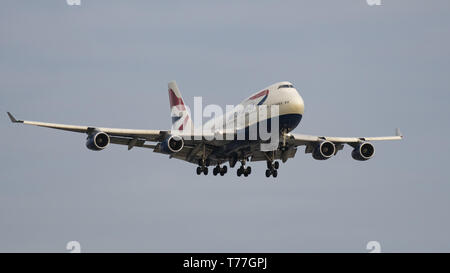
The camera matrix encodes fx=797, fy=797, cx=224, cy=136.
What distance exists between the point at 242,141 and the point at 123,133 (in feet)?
37.4

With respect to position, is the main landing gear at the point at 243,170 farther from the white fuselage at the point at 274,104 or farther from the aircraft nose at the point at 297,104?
the aircraft nose at the point at 297,104

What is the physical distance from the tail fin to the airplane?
27.3 ft

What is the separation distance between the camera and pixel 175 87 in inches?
3868

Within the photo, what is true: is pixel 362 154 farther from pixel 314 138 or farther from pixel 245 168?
pixel 245 168

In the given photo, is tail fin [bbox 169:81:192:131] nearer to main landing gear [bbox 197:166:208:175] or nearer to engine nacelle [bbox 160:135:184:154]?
main landing gear [bbox 197:166:208:175]

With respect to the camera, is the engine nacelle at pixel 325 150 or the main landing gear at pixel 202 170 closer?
the engine nacelle at pixel 325 150

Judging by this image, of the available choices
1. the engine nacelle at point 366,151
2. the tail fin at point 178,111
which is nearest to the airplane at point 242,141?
the engine nacelle at point 366,151

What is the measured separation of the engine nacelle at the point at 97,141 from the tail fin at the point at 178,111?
21468mm

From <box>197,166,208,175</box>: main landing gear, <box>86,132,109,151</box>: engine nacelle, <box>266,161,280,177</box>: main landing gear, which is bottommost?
<box>86,132,109,151</box>: engine nacelle

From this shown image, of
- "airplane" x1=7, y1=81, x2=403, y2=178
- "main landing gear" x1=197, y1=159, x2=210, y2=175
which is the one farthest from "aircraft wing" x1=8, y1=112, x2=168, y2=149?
"main landing gear" x1=197, y1=159, x2=210, y2=175

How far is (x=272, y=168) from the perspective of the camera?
8131 cm

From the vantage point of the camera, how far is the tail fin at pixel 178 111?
94.0 meters

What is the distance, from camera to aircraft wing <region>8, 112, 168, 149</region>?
237ft
